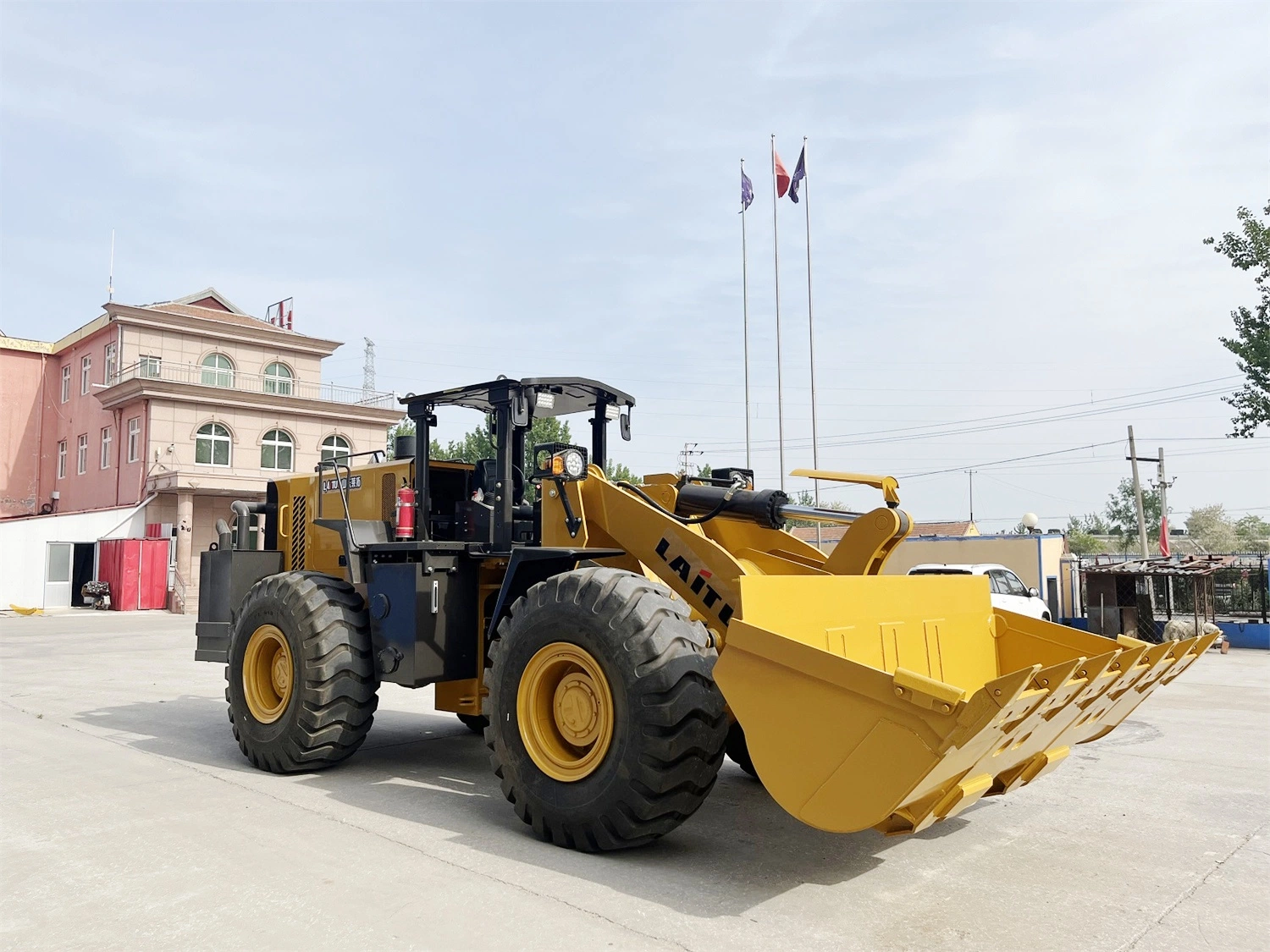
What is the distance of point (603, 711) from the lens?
505 centimetres

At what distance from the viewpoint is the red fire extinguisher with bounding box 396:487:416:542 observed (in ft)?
23.7

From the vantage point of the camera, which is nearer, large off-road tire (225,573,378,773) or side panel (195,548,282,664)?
large off-road tire (225,573,378,773)

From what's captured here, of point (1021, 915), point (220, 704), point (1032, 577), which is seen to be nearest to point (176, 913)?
point (1021, 915)

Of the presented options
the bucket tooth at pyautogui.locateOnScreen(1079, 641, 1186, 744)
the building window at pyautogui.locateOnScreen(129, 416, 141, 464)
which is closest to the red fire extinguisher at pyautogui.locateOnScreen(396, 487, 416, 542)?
the bucket tooth at pyautogui.locateOnScreen(1079, 641, 1186, 744)

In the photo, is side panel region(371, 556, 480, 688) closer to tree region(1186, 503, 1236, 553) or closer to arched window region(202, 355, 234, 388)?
arched window region(202, 355, 234, 388)

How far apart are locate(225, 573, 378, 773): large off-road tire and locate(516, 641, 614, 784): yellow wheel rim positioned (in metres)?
1.97

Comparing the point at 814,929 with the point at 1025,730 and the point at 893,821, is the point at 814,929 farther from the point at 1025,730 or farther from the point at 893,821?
the point at 1025,730

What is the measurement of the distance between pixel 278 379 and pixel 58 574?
1038cm

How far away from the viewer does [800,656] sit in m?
4.26

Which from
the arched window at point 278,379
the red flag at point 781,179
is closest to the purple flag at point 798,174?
the red flag at point 781,179

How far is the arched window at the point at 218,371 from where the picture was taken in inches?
1431

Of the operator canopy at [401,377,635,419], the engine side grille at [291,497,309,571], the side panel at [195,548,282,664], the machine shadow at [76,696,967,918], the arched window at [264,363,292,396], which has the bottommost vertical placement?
the machine shadow at [76,696,967,918]

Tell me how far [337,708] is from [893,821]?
4081 millimetres

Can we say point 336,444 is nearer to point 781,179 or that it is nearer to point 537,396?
point 781,179
